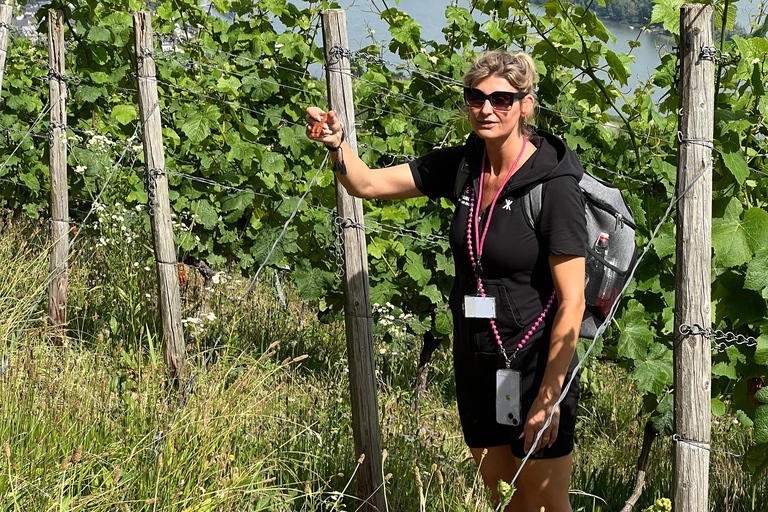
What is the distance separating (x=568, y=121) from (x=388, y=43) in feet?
3.22

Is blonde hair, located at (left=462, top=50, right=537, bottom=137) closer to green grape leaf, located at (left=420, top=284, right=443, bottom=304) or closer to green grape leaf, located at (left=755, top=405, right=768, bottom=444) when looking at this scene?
green grape leaf, located at (left=755, top=405, right=768, bottom=444)

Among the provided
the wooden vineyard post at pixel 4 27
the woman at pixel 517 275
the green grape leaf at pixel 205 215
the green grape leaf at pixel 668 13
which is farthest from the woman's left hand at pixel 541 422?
the wooden vineyard post at pixel 4 27

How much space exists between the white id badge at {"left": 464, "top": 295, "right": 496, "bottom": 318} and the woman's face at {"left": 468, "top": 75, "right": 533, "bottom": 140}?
436 mm

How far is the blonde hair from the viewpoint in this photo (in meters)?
2.21

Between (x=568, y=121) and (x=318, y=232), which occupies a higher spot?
(x=568, y=121)

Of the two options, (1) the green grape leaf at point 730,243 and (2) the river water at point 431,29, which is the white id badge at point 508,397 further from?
(2) the river water at point 431,29

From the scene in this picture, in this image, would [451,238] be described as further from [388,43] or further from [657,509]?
[388,43]

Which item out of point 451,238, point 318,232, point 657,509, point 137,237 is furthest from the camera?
point 137,237

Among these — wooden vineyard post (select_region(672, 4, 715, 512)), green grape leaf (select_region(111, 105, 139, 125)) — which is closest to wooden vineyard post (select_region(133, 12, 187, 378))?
green grape leaf (select_region(111, 105, 139, 125))

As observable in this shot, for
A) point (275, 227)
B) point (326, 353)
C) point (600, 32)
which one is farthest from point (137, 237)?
point (600, 32)

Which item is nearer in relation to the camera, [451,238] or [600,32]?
[451,238]

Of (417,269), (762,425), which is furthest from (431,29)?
(762,425)

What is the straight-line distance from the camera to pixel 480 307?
2.22 metres

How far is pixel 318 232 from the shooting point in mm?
3928
